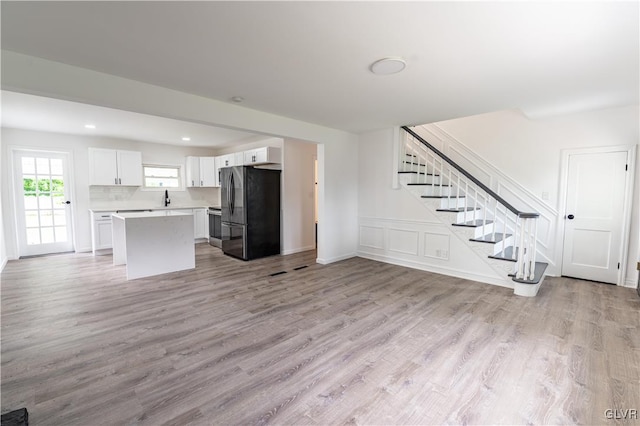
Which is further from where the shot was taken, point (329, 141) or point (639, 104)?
point (329, 141)

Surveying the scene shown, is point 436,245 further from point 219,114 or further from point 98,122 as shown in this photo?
point 98,122

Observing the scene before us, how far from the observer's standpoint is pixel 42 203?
5.59m

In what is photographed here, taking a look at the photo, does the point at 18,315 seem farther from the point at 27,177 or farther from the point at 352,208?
the point at 352,208

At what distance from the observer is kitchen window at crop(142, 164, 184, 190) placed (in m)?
6.76

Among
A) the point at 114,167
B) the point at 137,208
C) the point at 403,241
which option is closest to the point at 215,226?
the point at 137,208

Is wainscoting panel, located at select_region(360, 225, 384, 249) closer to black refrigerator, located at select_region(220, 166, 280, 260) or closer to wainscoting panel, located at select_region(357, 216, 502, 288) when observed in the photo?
wainscoting panel, located at select_region(357, 216, 502, 288)

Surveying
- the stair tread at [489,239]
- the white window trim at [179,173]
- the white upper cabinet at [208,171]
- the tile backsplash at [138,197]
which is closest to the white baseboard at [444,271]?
the stair tread at [489,239]

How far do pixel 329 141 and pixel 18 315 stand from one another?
464 cm

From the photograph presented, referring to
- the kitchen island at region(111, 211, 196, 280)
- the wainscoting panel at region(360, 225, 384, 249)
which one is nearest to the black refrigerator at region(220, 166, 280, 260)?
the kitchen island at region(111, 211, 196, 280)

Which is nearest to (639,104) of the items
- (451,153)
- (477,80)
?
(451,153)

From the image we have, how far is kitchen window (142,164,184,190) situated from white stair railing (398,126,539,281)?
567 cm

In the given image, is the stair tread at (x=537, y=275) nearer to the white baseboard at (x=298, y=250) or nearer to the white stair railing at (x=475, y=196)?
the white stair railing at (x=475, y=196)

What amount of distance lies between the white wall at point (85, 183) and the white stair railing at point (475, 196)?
555cm

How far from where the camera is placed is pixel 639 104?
3.62m
